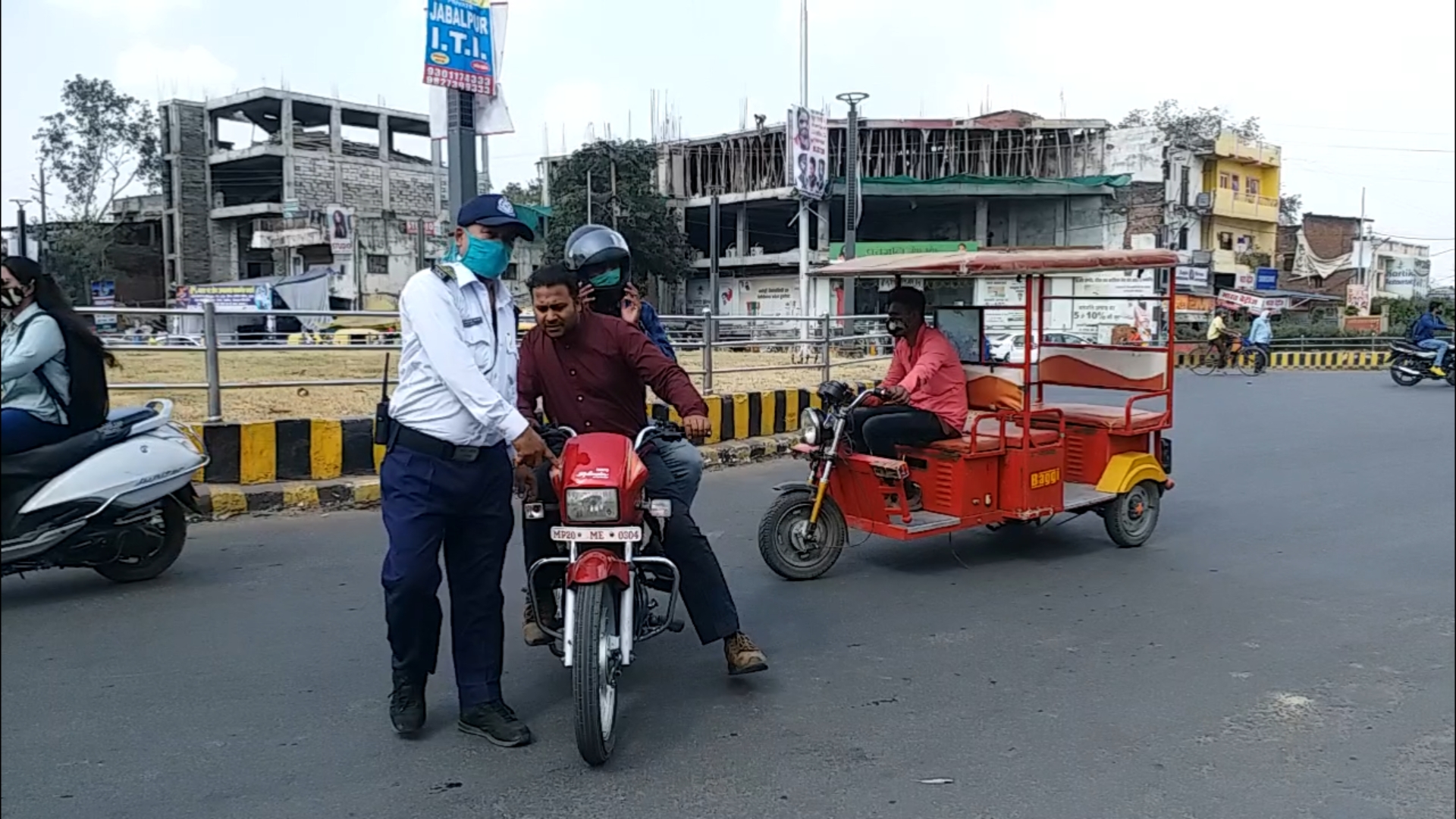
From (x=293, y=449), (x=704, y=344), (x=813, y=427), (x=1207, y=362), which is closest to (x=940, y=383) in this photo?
(x=813, y=427)

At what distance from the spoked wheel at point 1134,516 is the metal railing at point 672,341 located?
2629 mm

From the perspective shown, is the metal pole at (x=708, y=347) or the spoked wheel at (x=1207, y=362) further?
the spoked wheel at (x=1207, y=362)

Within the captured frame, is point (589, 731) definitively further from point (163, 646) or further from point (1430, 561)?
point (1430, 561)

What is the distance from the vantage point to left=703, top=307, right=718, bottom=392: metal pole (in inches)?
444

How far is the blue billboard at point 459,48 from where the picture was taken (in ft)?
18.9

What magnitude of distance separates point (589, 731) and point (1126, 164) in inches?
1587

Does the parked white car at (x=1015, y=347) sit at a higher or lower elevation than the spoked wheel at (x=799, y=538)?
higher

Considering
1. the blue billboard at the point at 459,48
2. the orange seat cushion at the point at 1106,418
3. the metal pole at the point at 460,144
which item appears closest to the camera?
the blue billboard at the point at 459,48

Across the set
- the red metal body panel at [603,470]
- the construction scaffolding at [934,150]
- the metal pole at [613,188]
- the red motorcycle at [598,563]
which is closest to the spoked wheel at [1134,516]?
the red motorcycle at [598,563]

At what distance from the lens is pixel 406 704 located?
3.71 meters

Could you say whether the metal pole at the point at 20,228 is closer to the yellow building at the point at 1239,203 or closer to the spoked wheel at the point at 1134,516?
the spoked wheel at the point at 1134,516

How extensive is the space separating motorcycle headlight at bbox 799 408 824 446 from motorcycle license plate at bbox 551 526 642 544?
2535 mm

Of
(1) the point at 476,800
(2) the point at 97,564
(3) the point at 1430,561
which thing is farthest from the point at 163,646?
(3) the point at 1430,561

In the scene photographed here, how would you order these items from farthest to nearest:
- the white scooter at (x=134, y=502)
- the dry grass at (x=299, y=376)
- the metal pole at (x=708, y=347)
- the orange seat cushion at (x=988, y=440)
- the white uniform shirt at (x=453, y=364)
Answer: the metal pole at (x=708, y=347) → the dry grass at (x=299, y=376) → the orange seat cushion at (x=988, y=440) → the white scooter at (x=134, y=502) → the white uniform shirt at (x=453, y=364)
